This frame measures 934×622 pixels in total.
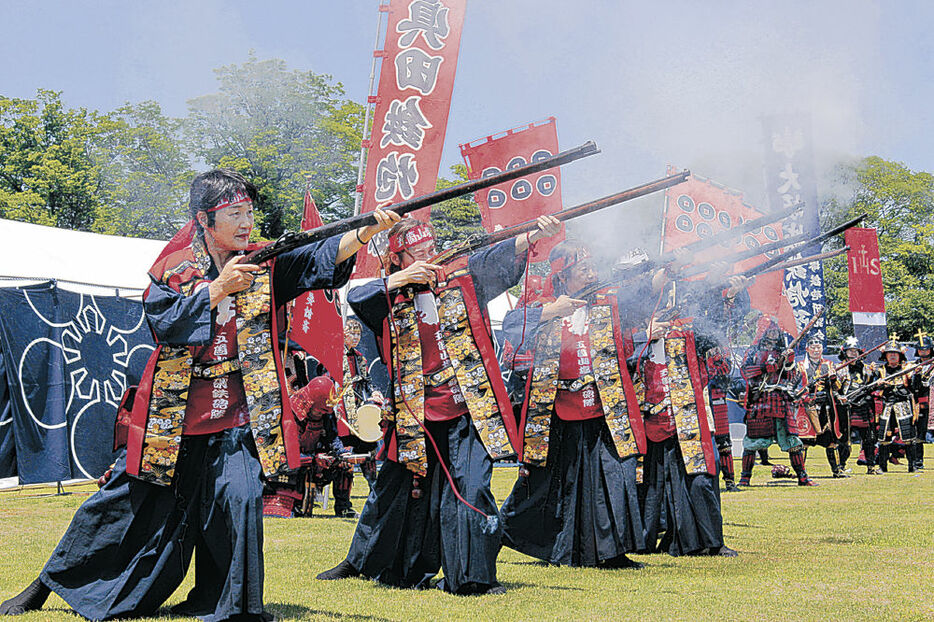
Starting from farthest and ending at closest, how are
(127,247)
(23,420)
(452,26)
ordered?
(127,247) < (23,420) < (452,26)

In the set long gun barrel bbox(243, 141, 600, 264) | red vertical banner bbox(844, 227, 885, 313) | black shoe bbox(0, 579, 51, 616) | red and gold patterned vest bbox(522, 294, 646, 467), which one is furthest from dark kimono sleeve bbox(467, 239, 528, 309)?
red vertical banner bbox(844, 227, 885, 313)

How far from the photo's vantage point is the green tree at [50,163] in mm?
26188

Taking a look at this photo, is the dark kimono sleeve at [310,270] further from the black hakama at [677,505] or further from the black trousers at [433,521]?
the black hakama at [677,505]

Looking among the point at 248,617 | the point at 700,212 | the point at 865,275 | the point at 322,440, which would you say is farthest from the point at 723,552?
the point at 865,275

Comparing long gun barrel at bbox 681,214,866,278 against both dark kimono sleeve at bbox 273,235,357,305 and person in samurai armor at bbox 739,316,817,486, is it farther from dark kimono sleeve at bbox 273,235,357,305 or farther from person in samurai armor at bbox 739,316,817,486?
person in samurai armor at bbox 739,316,817,486

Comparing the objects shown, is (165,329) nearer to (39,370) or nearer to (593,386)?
(593,386)

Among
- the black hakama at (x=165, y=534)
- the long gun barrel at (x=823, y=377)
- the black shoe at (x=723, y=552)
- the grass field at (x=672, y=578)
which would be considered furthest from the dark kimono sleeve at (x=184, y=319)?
the long gun barrel at (x=823, y=377)

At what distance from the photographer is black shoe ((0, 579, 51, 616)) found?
4.20 m

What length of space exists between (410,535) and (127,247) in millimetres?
9180

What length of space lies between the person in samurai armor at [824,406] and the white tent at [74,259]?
986 cm

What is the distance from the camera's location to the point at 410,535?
5430 millimetres

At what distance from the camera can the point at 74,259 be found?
1234cm

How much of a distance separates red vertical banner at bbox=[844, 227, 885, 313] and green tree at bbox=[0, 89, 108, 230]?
62.6 ft

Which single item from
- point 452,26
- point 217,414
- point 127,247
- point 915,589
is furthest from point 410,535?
point 127,247
